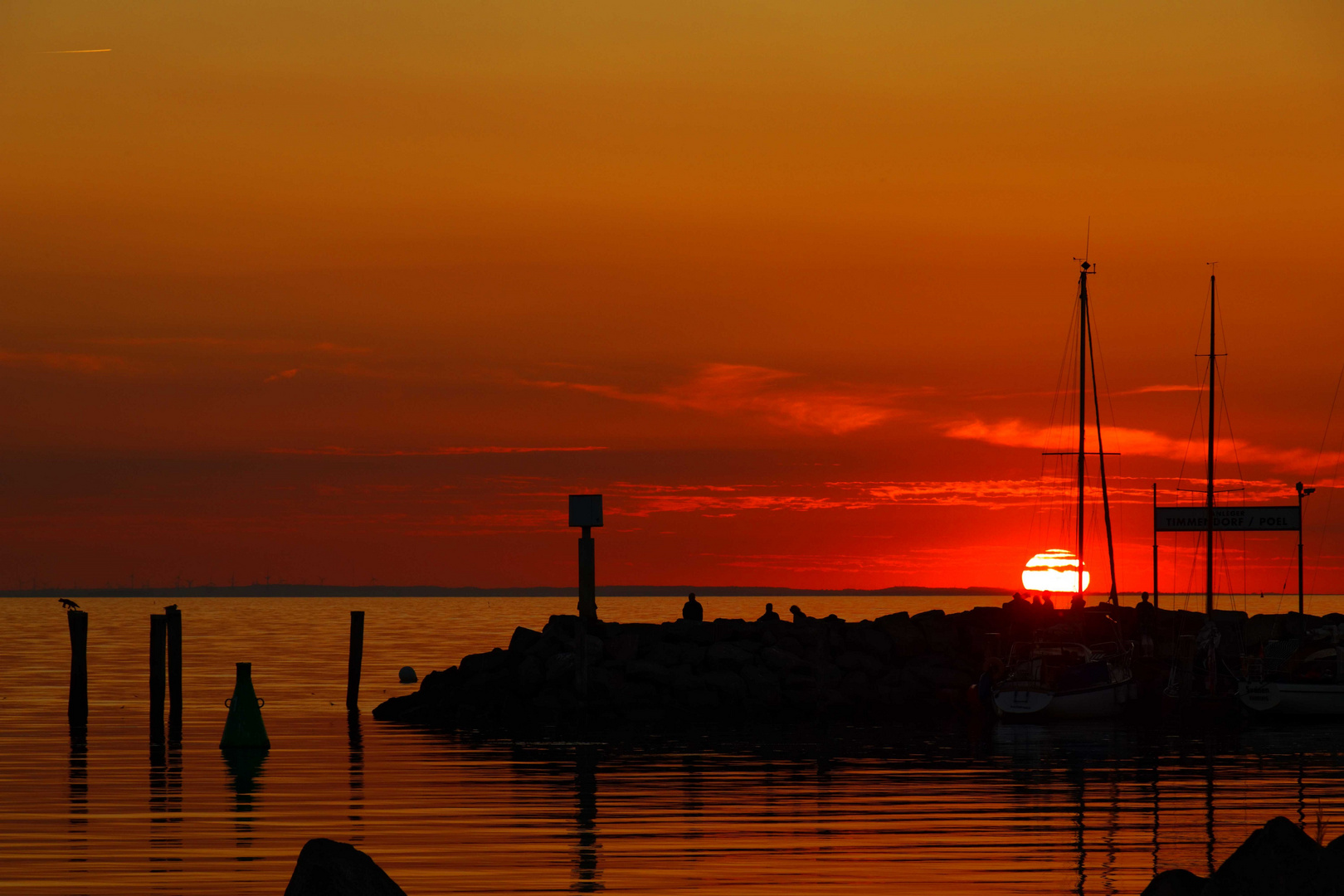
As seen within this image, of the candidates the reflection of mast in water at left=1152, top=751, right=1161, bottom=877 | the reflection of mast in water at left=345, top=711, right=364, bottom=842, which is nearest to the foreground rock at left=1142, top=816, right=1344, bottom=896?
the reflection of mast in water at left=1152, top=751, right=1161, bottom=877

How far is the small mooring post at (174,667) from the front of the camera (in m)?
36.7

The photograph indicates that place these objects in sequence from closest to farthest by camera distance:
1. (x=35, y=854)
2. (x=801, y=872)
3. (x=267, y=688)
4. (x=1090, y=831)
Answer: (x=801, y=872), (x=35, y=854), (x=1090, y=831), (x=267, y=688)

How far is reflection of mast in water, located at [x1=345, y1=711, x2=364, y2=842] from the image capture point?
67.3 feet

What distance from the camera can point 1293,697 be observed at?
40250 mm

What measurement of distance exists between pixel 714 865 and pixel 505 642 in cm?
7120

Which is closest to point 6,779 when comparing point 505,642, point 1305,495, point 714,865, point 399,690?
point 714,865

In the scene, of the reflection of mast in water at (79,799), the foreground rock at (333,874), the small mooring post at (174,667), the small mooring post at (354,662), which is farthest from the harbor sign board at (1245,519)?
the foreground rock at (333,874)

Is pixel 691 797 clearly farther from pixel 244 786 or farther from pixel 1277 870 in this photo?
pixel 1277 870

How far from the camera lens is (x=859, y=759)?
29531mm

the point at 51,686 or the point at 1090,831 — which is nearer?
the point at 1090,831

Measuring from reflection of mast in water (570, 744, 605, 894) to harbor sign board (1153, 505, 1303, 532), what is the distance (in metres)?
28.1

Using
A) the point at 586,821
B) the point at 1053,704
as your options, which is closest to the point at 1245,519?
the point at 1053,704

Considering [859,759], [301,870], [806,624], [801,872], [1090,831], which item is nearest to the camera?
[301,870]

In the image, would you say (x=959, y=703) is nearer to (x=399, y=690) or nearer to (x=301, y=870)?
(x=399, y=690)
